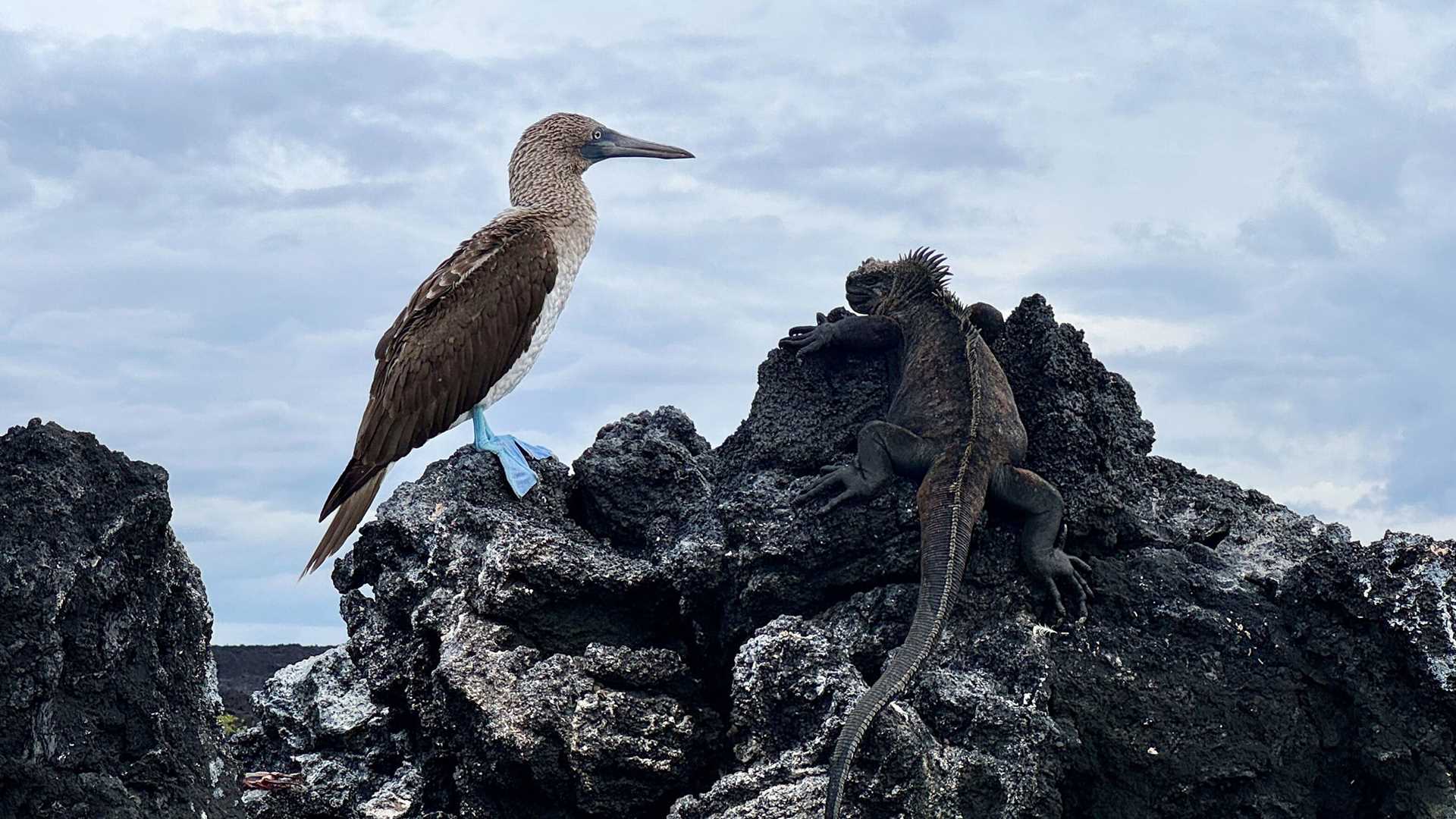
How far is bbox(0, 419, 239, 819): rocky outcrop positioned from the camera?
468 centimetres

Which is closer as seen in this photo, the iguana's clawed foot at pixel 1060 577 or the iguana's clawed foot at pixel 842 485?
the iguana's clawed foot at pixel 1060 577

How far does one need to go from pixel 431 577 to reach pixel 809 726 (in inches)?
85.7

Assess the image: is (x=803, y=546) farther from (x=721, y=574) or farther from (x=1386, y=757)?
(x=1386, y=757)

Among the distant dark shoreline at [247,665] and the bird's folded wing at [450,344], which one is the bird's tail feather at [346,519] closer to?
the bird's folded wing at [450,344]

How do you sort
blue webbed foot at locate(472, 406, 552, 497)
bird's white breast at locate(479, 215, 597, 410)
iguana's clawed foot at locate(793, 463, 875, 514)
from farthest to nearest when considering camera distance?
1. bird's white breast at locate(479, 215, 597, 410)
2. blue webbed foot at locate(472, 406, 552, 497)
3. iguana's clawed foot at locate(793, 463, 875, 514)

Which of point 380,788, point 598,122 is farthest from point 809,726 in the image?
point 598,122

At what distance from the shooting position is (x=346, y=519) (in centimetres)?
746

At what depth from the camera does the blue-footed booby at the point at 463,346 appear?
7.51 metres

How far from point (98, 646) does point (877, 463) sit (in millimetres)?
3343

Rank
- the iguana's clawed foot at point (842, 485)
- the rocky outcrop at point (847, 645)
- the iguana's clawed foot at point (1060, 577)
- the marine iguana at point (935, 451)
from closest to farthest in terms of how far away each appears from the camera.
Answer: the rocky outcrop at point (847, 645) < the marine iguana at point (935, 451) < the iguana's clawed foot at point (1060, 577) < the iguana's clawed foot at point (842, 485)

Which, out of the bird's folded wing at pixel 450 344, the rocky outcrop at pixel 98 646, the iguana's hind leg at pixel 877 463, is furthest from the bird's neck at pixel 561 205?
the rocky outcrop at pixel 98 646

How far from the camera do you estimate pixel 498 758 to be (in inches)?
240

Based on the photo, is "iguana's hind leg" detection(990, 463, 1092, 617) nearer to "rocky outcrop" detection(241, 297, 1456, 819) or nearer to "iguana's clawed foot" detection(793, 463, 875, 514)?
"rocky outcrop" detection(241, 297, 1456, 819)

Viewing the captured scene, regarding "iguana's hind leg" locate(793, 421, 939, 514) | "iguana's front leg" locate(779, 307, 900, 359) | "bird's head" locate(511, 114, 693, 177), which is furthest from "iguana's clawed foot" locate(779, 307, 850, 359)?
"bird's head" locate(511, 114, 693, 177)
